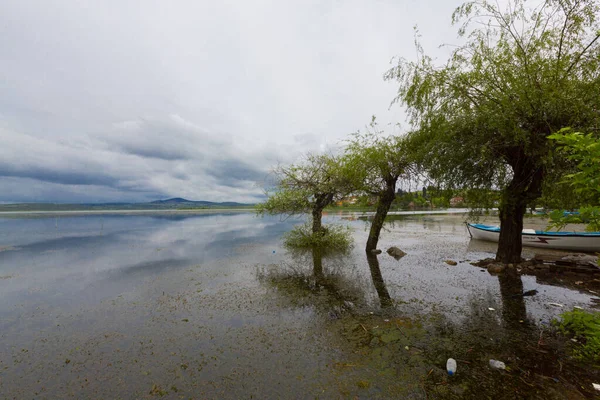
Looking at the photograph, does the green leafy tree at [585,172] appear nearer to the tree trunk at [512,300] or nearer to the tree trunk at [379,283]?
the tree trunk at [512,300]

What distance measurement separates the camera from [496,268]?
10781 millimetres

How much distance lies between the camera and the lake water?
418 cm

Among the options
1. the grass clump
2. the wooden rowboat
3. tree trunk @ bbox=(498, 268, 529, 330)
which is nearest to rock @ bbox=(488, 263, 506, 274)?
tree trunk @ bbox=(498, 268, 529, 330)

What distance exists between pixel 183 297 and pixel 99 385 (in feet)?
14.2

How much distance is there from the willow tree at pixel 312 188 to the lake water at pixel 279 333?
6284 mm

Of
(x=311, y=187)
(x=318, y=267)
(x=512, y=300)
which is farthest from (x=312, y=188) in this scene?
(x=512, y=300)

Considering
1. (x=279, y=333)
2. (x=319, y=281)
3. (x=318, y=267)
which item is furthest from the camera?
(x=318, y=267)

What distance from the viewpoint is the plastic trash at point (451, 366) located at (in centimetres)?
434

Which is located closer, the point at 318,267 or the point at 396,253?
the point at 318,267

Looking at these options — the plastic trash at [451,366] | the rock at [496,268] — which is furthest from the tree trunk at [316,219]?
the plastic trash at [451,366]

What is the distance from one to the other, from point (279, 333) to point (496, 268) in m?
10.1

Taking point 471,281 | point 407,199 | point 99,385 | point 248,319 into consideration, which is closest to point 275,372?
point 248,319

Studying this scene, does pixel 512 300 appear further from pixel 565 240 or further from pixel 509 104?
pixel 565 240

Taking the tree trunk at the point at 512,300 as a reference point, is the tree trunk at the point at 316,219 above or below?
above
